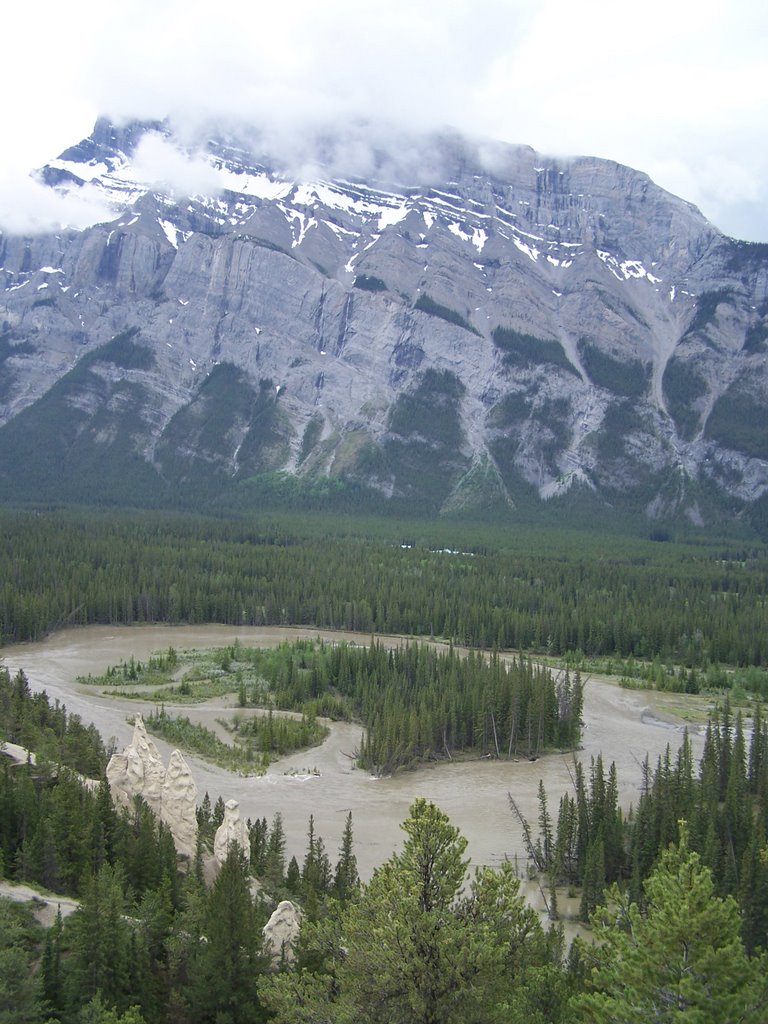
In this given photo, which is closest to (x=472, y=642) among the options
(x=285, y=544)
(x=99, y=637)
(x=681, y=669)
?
(x=681, y=669)

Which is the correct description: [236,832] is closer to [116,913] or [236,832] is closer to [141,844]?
[141,844]

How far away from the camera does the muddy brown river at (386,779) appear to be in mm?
52281

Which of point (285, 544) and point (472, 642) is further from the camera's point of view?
point (285, 544)

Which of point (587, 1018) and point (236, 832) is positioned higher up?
point (587, 1018)

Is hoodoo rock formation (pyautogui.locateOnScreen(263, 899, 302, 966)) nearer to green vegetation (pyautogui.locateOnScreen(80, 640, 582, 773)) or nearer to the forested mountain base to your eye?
green vegetation (pyautogui.locateOnScreen(80, 640, 582, 773))

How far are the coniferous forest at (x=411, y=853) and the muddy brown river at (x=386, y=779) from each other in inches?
80.8

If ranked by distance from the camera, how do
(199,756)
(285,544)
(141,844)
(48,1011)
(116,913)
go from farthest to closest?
1. (285,544)
2. (199,756)
3. (141,844)
4. (116,913)
5. (48,1011)

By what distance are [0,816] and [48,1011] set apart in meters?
14.7

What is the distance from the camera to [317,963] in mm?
27938

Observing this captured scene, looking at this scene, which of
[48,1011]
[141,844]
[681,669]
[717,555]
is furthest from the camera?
[717,555]

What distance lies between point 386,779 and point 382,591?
209ft

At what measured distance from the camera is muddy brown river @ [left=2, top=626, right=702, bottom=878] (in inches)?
2058

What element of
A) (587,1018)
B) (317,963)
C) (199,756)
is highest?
(587,1018)

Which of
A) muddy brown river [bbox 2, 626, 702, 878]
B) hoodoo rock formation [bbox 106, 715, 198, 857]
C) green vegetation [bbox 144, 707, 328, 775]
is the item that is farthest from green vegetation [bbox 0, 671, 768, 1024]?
green vegetation [bbox 144, 707, 328, 775]
